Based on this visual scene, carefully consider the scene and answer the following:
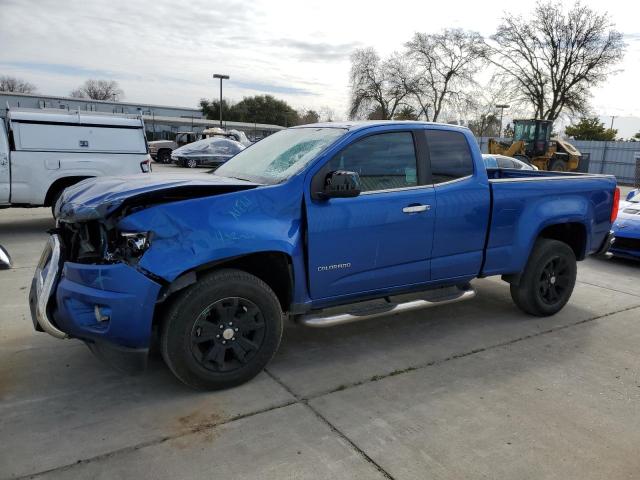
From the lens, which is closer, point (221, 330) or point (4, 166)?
point (221, 330)

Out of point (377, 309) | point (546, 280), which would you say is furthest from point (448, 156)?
point (546, 280)

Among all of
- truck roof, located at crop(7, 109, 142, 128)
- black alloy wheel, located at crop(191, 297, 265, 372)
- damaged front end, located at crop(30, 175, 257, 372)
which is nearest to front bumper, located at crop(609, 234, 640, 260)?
black alloy wheel, located at crop(191, 297, 265, 372)

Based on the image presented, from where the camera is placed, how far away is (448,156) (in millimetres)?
4590

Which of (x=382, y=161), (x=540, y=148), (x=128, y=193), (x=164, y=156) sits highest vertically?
(x=540, y=148)

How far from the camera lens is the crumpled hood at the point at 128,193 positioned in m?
3.25

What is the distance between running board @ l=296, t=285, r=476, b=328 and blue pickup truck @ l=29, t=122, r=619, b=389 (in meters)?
0.02

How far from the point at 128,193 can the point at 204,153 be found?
23118 millimetres

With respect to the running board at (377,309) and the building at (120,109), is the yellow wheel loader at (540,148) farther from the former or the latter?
the building at (120,109)

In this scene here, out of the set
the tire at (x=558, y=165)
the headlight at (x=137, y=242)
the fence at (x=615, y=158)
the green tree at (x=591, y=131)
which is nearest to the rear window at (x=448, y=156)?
the headlight at (x=137, y=242)

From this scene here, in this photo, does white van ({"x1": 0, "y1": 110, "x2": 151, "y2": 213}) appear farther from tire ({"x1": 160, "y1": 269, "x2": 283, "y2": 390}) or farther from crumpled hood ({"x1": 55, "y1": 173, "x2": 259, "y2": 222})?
tire ({"x1": 160, "y1": 269, "x2": 283, "y2": 390})

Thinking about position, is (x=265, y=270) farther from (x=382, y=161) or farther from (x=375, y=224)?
(x=382, y=161)

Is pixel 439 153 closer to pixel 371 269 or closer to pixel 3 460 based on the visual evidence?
pixel 371 269

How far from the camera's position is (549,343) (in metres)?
4.70

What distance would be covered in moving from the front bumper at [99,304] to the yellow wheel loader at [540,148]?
91.7 feet
